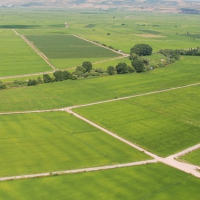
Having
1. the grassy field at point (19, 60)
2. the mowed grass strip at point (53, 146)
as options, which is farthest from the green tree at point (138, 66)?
A: the mowed grass strip at point (53, 146)

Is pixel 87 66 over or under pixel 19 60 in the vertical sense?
under

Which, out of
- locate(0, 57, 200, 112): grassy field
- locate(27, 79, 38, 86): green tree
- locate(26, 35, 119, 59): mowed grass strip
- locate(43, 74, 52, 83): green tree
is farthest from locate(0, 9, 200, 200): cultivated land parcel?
locate(26, 35, 119, 59): mowed grass strip

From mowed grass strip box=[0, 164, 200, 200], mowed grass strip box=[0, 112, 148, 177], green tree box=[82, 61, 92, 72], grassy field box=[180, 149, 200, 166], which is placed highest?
green tree box=[82, 61, 92, 72]

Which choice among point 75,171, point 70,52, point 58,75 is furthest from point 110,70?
point 75,171

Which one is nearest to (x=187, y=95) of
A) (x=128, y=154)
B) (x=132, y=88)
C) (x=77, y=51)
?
(x=132, y=88)

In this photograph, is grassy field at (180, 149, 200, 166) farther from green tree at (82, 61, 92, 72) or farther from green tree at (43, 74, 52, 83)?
green tree at (82, 61, 92, 72)

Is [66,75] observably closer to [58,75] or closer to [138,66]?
[58,75]
